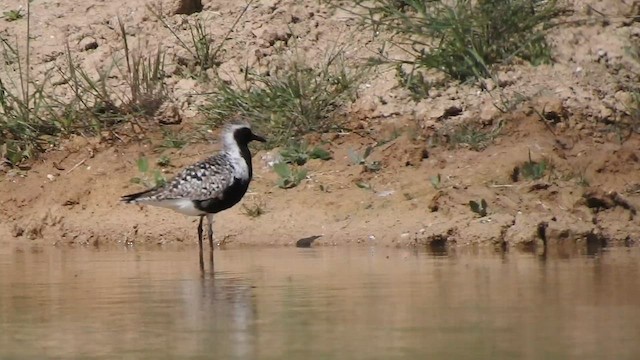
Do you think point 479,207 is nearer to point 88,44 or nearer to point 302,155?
point 302,155

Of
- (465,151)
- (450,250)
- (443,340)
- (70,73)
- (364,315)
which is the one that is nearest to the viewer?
(443,340)

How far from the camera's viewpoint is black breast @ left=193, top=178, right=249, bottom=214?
13.0 metres

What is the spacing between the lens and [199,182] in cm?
Result: 1309

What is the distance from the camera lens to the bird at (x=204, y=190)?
13.0 m

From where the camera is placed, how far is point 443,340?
768 cm

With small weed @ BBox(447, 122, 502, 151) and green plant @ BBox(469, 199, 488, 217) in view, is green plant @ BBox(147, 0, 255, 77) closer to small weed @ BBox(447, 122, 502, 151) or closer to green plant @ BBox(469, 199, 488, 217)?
small weed @ BBox(447, 122, 502, 151)

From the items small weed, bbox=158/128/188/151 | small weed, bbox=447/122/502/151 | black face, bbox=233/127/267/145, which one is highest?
small weed, bbox=158/128/188/151

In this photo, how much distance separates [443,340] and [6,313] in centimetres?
270

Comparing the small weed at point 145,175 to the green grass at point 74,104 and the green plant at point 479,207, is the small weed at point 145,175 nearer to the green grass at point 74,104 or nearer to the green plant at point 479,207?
the green grass at point 74,104

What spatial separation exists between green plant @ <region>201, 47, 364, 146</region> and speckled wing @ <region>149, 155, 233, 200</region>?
1.14 m

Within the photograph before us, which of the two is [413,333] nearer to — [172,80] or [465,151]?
[465,151]

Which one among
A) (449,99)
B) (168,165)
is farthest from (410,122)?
(168,165)

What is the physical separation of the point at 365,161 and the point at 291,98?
1.08m

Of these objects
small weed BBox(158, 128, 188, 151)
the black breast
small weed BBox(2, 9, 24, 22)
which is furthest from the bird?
small weed BBox(2, 9, 24, 22)
